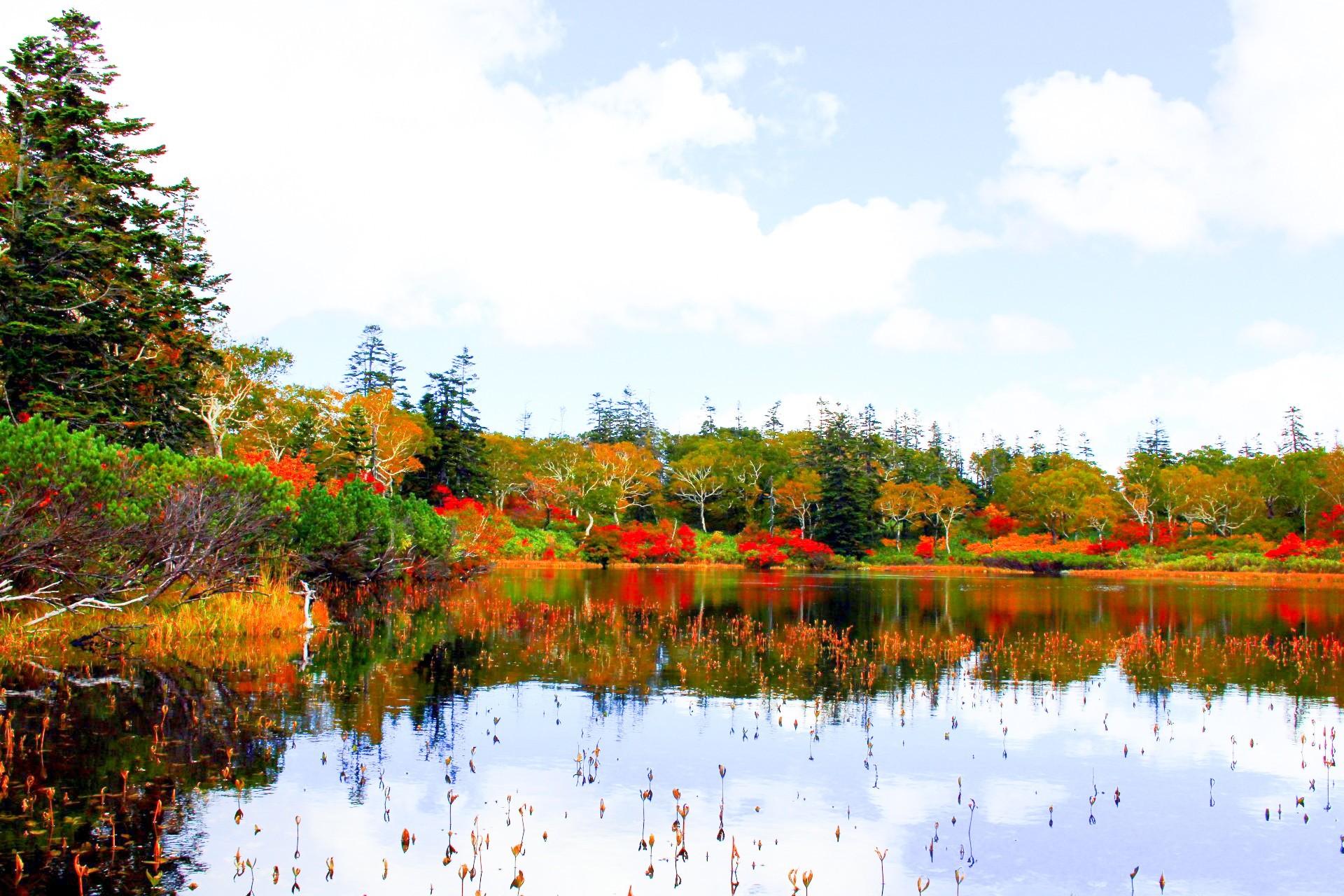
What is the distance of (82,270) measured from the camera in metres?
28.6

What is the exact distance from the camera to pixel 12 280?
26.4 metres

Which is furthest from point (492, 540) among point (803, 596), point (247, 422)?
point (803, 596)

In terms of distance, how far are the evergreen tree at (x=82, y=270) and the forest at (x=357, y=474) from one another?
92 millimetres

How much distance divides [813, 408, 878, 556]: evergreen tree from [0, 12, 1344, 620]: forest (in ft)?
0.77

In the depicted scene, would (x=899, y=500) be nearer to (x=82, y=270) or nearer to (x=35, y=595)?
(x=82, y=270)

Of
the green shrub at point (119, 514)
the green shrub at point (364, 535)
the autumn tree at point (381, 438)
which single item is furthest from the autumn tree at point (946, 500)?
the green shrub at point (119, 514)

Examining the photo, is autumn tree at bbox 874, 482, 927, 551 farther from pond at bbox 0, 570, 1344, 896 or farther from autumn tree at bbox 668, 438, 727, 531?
pond at bbox 0, 570, 1344, 896

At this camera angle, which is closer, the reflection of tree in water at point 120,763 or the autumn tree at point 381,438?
the reflection of tree in water at point 120,763

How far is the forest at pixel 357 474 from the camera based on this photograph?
727 inches

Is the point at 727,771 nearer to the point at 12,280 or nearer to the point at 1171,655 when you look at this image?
the point at 1171,655

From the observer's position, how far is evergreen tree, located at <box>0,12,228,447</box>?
27016 mm

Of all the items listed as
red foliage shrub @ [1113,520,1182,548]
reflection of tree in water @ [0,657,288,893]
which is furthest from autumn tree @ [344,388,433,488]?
red foliage shrub @ [1113,520,1182,548]

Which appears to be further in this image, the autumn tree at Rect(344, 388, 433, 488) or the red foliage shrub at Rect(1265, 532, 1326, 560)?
the red foliage shrub at Rect(1265, 532, 1326, 560)

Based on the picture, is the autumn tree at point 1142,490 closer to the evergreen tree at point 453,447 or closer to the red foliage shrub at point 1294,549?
the red foliage shrub at point 1294,549
